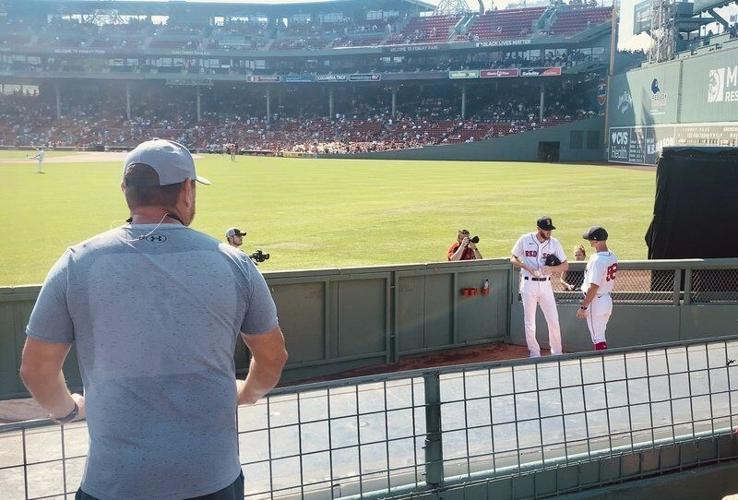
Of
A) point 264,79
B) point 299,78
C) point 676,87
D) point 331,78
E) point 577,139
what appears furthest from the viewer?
point 264,79

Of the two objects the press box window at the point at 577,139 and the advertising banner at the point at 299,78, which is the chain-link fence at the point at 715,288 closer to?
the press box window at the point at 577,139

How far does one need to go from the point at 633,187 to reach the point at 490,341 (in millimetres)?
20589

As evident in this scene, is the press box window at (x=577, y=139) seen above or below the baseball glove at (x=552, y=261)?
above

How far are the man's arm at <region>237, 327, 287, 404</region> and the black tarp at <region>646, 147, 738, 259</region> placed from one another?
867 centimetres

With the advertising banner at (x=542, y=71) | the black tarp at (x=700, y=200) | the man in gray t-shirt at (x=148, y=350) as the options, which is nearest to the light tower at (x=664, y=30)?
the advertising banner at (x=542, y=71)

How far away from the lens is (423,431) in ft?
10.3

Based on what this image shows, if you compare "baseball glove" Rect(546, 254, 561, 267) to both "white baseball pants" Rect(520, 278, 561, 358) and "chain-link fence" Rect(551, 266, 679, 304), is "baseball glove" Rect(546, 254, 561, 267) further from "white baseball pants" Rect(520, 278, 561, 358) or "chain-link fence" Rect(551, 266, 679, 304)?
"chain-link fence" Rect(551, 266, 679, 304)

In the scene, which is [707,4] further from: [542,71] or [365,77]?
[365,77]

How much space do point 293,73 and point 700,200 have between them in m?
68.0

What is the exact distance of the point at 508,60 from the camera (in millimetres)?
69312

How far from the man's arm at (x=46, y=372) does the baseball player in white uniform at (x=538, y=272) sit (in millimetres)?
6583

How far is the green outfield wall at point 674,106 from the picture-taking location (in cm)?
3644

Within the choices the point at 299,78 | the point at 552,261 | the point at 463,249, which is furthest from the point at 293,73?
the point at 552,261

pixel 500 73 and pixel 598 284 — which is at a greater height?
pixel 500 73
